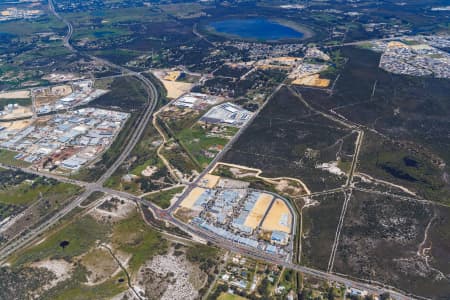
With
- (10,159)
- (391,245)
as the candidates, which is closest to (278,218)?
(391,245)

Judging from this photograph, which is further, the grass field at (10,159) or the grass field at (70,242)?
the grass field at (10,159)

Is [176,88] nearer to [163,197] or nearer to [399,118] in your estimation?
[163,197]

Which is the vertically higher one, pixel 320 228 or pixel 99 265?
pixel 320 228

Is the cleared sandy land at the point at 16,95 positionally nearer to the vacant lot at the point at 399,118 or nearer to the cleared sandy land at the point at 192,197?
the cleared sandy land at the point at 192,197

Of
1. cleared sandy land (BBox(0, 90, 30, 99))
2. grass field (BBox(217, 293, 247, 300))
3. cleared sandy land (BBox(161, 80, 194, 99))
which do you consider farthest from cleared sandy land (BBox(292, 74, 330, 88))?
cleared sandy land (BBox(0, 90, 30, 99))

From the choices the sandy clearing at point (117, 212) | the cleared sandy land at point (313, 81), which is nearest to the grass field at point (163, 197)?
the sandy clearing at point (117, 212)

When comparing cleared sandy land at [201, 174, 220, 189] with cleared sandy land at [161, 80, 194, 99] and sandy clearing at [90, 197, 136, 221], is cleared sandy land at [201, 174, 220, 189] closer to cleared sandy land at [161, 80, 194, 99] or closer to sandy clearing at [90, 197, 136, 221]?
sandy clearing at [90, 197, 136, 221]

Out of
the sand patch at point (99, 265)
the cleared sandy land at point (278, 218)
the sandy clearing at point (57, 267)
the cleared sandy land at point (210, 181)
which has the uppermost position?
the cleared sandy land at point (278, 218)

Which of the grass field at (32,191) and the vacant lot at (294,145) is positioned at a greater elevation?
the vacant lot at (294,145)
